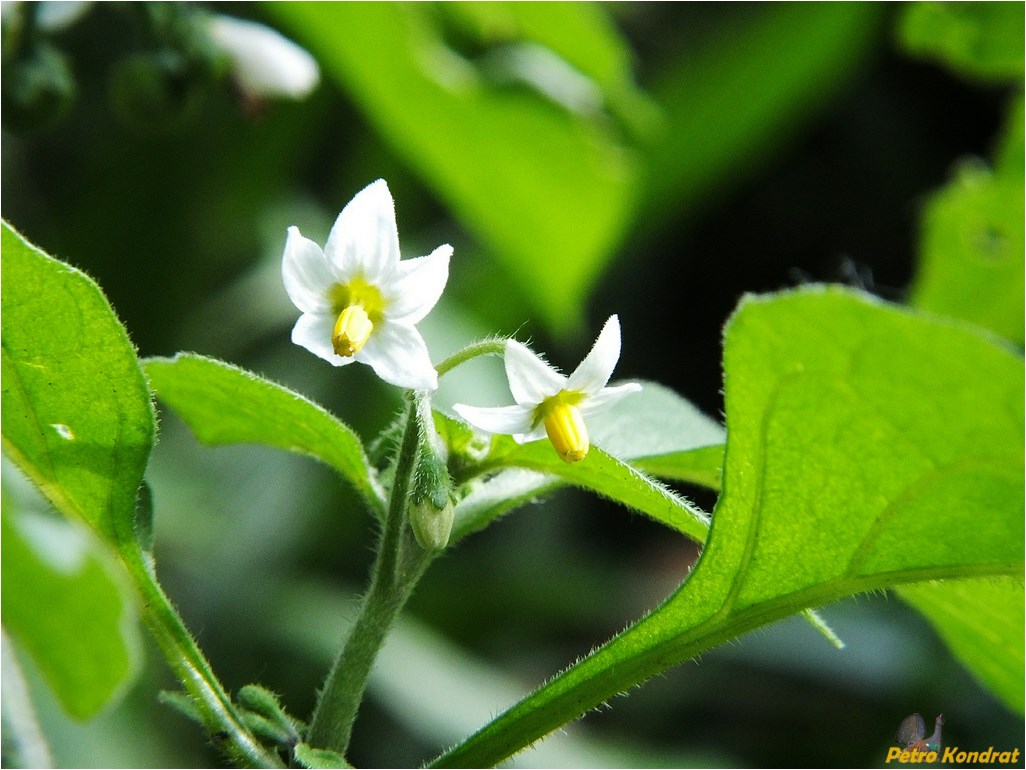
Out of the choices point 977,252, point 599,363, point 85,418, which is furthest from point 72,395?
point 977,252

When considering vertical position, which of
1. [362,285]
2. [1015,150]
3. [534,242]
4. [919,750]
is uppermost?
[1015,150]

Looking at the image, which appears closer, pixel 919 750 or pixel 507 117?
pixel 919 750

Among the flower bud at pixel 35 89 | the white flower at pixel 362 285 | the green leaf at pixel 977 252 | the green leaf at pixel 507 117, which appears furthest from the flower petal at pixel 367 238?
the green leaf at pixel 977 252

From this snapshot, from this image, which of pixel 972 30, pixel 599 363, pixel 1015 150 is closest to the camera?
pixel 599 363

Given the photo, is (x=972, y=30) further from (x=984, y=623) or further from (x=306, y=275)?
(x=306, y=275)

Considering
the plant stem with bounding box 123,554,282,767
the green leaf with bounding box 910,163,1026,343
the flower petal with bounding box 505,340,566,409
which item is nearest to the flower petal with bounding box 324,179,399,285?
the flower petal with bounding box 505,340,566,409

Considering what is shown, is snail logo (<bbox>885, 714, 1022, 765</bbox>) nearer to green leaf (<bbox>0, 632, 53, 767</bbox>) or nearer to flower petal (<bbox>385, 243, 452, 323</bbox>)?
flower petal (<bbox>385, 243, 452, 323</bbox>)

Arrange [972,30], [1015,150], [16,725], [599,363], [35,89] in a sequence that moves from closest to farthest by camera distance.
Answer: [16,725] < [599,363] < [35,89] < [972,30] < [1015,150]
